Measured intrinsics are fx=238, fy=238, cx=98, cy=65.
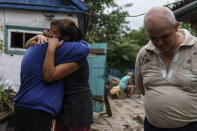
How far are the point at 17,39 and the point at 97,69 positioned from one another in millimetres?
2765

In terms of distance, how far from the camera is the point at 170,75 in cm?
192

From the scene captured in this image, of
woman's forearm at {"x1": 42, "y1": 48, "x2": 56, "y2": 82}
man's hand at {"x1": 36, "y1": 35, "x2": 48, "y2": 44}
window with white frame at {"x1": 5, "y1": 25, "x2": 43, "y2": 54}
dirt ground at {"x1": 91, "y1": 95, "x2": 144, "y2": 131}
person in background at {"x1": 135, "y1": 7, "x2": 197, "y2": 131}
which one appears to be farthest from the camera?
window with white frame at {"x1": 5, "y1": 25, "x2": 43, "y2": 54}

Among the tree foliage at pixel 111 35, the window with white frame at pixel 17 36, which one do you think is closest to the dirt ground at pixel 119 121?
the window with white frame at pixel 17 36

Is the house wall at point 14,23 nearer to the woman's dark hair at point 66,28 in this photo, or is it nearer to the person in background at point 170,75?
the woman's dark hair at point 66,28

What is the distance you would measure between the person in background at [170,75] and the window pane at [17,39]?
20.3 feet

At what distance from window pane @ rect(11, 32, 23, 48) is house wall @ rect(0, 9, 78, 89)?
29 centimetres

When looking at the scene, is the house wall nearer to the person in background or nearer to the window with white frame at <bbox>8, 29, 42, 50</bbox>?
the window with white frame at <bbox>8, 29, 42, 50</bbox>

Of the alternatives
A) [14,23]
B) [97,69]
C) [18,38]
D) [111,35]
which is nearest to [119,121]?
[97,69]

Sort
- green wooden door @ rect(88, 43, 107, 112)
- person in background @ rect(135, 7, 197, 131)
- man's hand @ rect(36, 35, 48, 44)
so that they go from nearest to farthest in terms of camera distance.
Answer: person in background @ rect(135, 7, 197, 131)
man's hand @ rect(36, 35, 48, 44)
green wooden door @ rect(88, 43, 107, 112)

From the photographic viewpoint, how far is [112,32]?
1880 cm

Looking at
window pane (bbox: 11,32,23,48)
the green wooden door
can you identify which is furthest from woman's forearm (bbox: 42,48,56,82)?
the green wooden door

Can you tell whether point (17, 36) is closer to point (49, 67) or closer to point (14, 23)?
point (14, 23)

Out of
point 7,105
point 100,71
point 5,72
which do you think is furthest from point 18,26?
point 7,105

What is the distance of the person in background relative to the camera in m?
1.84
